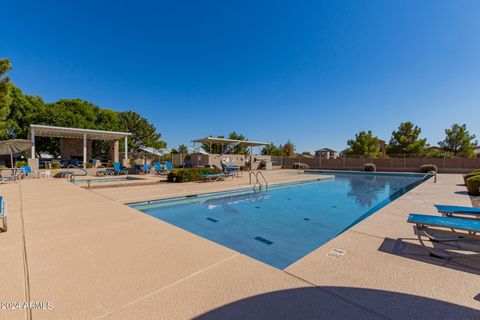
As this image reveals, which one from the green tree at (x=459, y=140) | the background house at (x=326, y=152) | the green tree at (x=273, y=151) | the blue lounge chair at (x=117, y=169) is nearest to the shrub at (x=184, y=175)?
the blue lounge chair at (x=117, y=169)

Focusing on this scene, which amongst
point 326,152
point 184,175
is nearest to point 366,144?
point 184,175

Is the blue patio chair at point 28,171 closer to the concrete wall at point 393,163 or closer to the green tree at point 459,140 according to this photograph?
the concrete wall at point 393,163

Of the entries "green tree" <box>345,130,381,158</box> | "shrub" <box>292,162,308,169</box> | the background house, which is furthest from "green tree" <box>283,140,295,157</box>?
the background house

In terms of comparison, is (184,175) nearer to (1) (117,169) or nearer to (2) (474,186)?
(1) (117,169)

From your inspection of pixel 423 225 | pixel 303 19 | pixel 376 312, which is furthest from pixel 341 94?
pixel 376 312

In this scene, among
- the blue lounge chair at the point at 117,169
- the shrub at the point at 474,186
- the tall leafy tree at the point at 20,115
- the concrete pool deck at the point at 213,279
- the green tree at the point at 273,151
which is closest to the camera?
the concrete pool deck at the point at 213,279

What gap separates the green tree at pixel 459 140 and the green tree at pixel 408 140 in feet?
22.6

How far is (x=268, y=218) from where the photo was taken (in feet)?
19.2

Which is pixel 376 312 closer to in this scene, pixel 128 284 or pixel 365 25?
pixel 128 284

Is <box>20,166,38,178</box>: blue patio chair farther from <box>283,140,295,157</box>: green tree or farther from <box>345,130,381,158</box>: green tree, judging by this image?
<box>283,140,295,157</box>: green tree

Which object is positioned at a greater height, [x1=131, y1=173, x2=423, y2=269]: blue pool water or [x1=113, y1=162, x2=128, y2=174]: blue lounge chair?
[x1=113, y1=162, x2=128, y2=174]: blue lounge chair

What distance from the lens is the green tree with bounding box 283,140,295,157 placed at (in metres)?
40.4

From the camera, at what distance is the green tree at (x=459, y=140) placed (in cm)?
2978

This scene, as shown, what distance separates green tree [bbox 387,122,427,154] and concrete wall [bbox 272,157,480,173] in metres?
7.27
